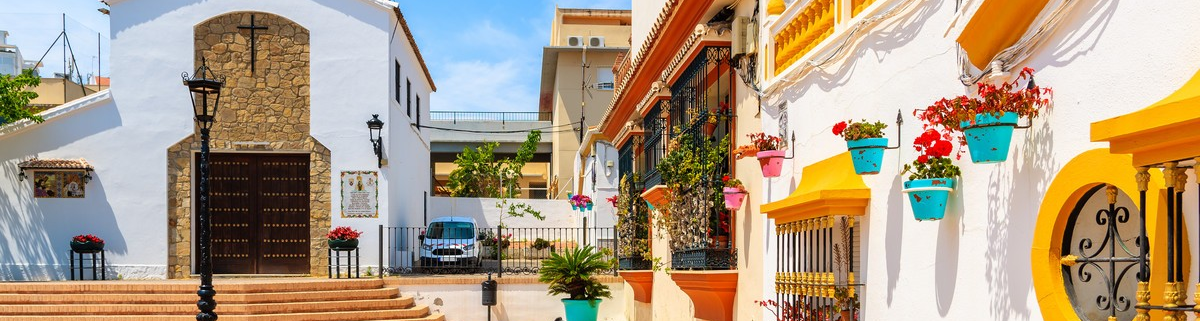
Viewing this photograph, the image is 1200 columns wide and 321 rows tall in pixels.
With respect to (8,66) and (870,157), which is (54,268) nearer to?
(8,66)

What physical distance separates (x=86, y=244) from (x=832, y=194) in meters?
14.5

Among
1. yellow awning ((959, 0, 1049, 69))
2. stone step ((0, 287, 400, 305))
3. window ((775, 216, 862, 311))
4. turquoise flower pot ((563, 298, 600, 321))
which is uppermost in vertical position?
yellow awning ((959, 0, 1049, 69))

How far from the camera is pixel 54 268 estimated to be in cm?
1792

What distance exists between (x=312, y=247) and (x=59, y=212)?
3.88 meters

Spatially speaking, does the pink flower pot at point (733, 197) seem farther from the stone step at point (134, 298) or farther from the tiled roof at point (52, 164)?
the tiled roof at point (52, 164)

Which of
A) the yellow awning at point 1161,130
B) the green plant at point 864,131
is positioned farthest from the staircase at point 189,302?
the yellow awning at point 1161,130

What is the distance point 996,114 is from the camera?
14.1ft

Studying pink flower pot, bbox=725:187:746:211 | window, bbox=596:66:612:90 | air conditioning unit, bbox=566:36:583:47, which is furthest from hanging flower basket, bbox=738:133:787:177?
window, bbox=596:66:612:90

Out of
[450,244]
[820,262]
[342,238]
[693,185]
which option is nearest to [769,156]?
[820,262]

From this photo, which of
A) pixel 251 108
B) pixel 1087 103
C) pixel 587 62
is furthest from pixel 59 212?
pixel 587 62

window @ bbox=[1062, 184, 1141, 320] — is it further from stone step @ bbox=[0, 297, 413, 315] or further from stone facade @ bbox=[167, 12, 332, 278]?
stone facade @ bbox=[167, 12, 332, 278]

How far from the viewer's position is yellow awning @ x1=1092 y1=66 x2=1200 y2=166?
309 centimetres

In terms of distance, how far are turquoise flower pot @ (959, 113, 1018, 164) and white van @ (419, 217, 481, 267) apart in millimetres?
14761

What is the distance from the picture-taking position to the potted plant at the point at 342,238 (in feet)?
58.4
